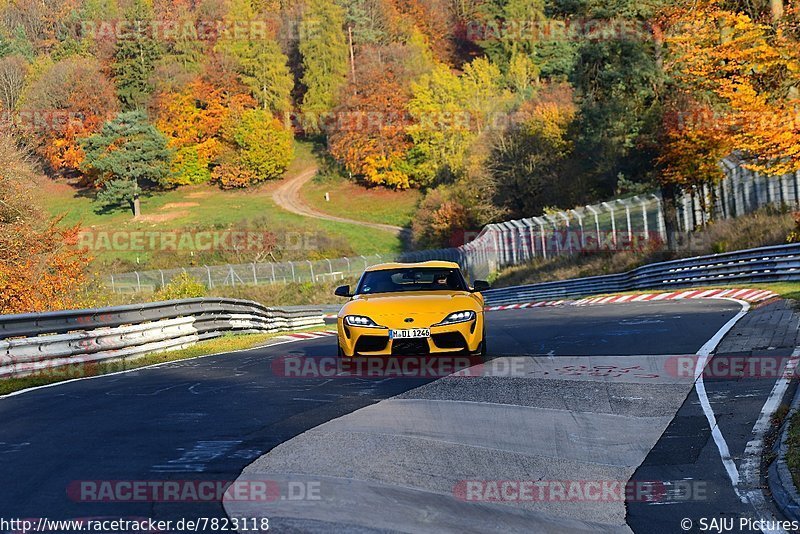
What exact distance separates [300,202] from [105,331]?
84086mm

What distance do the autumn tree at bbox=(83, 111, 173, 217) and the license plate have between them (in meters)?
85.9

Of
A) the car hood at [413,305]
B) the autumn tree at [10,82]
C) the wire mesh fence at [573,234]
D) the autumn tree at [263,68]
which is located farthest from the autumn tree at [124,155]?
the car hood at [413,305]

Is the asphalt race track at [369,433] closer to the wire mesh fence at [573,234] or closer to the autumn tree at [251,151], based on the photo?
the wire mesh fence at [573,234]

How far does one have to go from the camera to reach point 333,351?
17000 mm

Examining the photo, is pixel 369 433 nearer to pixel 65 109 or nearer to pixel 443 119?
pixel 443 119

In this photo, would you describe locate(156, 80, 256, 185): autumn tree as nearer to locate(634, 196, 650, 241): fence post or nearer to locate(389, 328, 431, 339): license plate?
locate(634, 196, 650, 241): fence post

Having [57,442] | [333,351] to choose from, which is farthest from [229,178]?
[57,442]

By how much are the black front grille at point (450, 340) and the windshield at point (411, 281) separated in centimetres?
155

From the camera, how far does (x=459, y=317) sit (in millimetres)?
12836

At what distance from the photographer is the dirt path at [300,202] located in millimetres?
92625

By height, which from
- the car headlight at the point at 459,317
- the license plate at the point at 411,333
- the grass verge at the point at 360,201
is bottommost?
the grass verge at the point at 360,201

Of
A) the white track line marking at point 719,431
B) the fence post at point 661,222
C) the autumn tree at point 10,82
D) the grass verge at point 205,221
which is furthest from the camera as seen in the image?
the autumn tree at point 10,82

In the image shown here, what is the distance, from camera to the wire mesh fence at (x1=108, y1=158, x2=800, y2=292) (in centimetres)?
3759

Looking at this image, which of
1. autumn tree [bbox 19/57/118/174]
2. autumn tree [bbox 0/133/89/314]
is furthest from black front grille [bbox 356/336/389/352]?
autumn tree [bbox 19/57/118/174]
